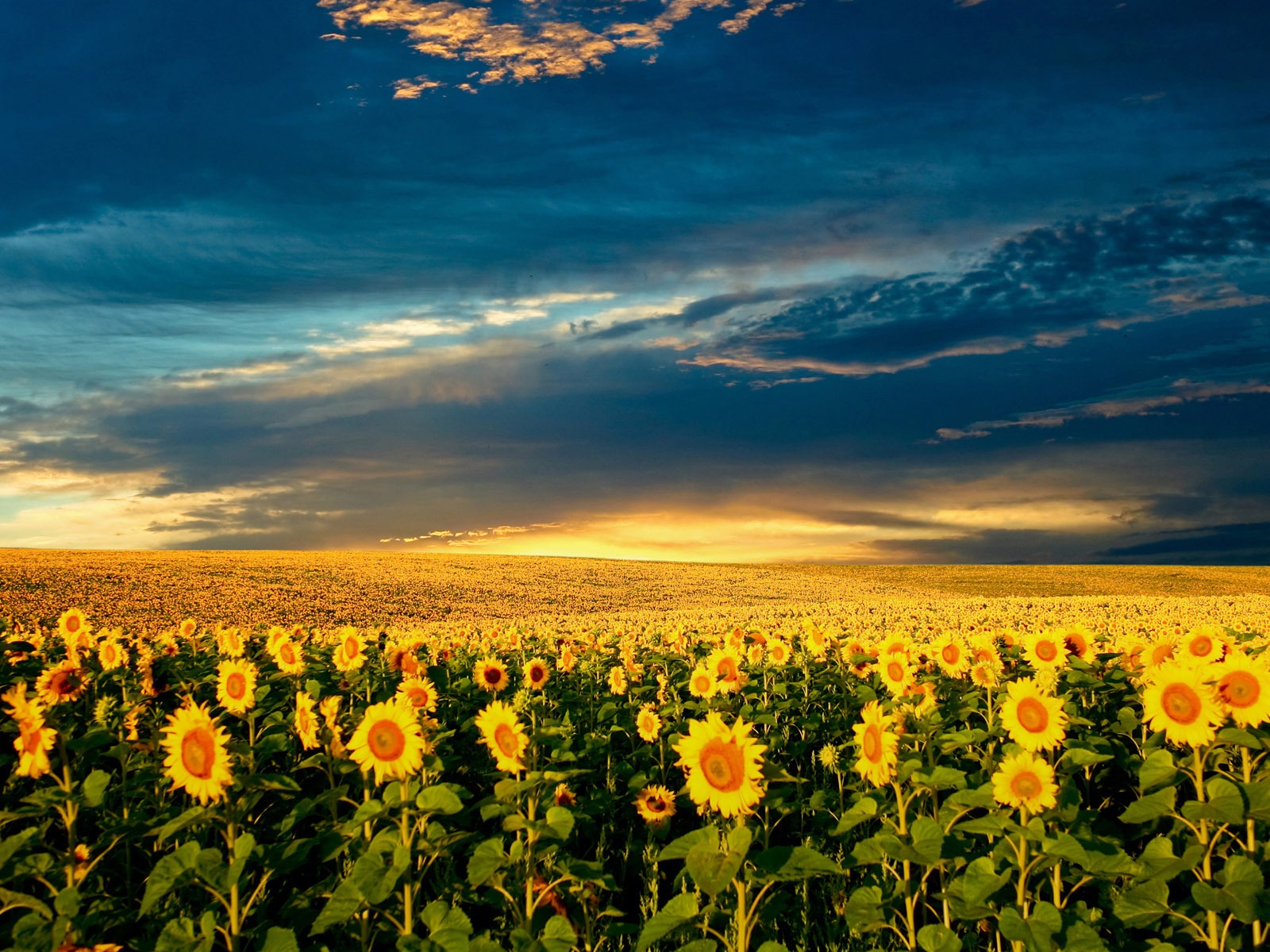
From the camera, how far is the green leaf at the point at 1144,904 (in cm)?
487

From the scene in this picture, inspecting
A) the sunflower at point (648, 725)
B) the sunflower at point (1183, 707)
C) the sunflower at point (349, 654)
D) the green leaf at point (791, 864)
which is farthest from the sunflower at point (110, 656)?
the sunflower at point (1183, 707)

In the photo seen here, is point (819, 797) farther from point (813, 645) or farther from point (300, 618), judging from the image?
point (300, 618)

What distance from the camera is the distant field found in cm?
3186

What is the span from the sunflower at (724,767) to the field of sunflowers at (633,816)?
2 centimetres

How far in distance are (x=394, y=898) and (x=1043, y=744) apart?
4.34 meters

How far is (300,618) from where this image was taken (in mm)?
31328

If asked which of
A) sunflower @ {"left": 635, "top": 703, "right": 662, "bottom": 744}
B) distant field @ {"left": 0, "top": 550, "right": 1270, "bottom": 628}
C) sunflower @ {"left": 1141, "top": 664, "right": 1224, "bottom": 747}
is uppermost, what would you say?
sunflower @ {"left": 1141, "top": 664, "right": 1224, "bottom": 747}

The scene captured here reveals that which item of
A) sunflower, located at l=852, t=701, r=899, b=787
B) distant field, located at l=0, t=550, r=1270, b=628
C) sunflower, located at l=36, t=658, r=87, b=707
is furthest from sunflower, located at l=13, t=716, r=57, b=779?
distant field, located at l=0, t=550, r=1270, b=628

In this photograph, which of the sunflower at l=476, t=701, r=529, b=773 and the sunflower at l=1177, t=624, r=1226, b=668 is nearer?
the sunflower at l=476, t=701, r=529, b=773

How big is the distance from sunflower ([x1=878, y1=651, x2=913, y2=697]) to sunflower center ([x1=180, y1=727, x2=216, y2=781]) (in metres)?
5.46

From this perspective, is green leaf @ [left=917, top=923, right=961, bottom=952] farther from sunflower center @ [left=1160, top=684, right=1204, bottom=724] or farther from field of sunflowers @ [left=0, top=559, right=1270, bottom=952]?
sunflower center @ [left=1160, top=684, right=1204, bottom=724]

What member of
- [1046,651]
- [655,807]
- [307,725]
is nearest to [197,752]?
[307,725]

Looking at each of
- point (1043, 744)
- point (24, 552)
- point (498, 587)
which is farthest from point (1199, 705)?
point (24, 552)

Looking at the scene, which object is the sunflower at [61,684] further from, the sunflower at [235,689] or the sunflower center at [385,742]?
the sunflower center at [385,742]
